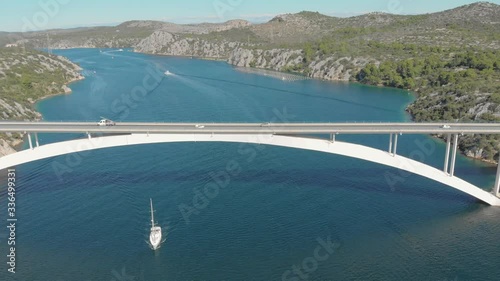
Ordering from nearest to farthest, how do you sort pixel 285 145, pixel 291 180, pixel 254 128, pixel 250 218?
pixel 250 218 < pixel 285 145 < pixel 254 128 < pixel 291 180

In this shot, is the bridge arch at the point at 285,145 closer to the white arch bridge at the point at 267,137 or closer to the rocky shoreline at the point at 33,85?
the white arch bridge at the point at 267,137

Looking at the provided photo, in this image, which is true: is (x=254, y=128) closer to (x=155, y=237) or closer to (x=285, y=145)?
(x=285, y=145)

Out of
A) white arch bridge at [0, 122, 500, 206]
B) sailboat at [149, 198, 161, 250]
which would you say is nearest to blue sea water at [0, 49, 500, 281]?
sailboat at [149, 198, 161, 250]

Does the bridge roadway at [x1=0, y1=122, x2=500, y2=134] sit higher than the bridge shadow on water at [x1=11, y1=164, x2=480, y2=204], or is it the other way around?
the bridge roadway at [x1=0, y1=122, x2=500, y2=134]

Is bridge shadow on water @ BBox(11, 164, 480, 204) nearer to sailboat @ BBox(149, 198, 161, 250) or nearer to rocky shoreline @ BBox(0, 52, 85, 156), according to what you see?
sailboat @ BBox(149, 198, 161, 250)

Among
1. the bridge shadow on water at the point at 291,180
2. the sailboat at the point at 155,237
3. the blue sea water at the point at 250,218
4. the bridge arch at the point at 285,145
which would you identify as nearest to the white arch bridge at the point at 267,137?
the bridge arch at the point at 285,145

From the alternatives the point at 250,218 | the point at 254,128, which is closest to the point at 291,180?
the point at 254,128

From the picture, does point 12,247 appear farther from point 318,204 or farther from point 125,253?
point 318,204
